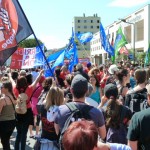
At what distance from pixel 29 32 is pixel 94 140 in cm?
343

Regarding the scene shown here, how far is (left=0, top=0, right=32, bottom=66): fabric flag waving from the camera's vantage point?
16.5ft

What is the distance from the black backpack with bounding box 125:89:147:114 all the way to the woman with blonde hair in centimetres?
107

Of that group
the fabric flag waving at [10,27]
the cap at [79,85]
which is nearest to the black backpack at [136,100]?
the cap at [79,85]

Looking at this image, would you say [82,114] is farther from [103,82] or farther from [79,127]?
[103,82]

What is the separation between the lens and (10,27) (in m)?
5.10

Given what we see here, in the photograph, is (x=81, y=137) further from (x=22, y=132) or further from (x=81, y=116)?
(x=22, y=132)

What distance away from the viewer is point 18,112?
6.37 meters

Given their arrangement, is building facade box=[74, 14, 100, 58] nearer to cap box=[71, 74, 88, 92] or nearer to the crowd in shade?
the crowd in shade

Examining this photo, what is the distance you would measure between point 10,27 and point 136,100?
2.24 m

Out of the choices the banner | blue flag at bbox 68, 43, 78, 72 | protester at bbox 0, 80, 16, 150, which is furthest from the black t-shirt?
blue flag at bbox 68, 43, 78, 72

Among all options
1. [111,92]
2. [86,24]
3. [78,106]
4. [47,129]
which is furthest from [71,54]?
[86,24]

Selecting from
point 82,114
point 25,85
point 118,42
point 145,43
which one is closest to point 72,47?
point 118,42

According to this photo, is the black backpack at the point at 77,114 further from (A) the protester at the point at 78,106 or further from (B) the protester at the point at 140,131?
(B) the protester at the point at 140,131

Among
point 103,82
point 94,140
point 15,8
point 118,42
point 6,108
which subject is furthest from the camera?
point 118,42
